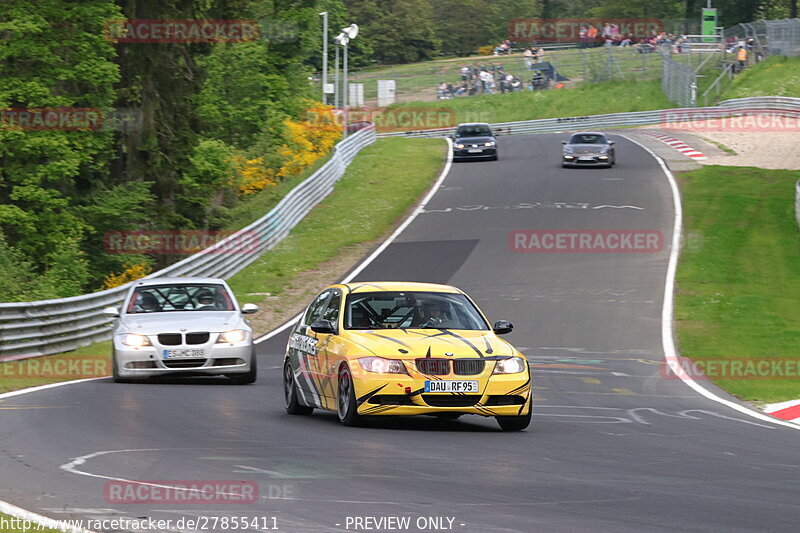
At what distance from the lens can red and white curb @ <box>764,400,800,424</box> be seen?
14.3 metres

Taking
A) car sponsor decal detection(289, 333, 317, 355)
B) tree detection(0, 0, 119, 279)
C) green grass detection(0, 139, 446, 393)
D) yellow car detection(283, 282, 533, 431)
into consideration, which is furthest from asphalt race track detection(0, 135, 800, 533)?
tree detection(0, 0, 119, 279)

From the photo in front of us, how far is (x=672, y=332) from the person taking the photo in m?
23.3

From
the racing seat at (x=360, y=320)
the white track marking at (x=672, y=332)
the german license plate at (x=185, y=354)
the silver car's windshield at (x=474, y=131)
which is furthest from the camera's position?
the silver car's windshield at (x=474, y=131)

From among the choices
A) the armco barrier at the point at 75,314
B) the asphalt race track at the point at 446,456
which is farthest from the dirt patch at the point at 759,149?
the asphalt race track at the point at 446,456

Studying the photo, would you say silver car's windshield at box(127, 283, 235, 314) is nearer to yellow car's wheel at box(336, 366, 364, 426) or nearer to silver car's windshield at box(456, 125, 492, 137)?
yellow car's wheel at box(336, 366, 364, 426)

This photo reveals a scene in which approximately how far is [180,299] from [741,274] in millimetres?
16517

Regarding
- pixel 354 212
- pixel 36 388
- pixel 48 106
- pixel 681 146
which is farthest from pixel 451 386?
pixel 681 146

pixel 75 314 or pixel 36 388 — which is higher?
pixel 75 314

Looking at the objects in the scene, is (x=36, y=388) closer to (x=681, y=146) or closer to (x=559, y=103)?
(x=681, y=146)

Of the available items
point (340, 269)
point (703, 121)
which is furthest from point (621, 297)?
point (703, 121)

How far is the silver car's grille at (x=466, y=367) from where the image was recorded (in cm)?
1138

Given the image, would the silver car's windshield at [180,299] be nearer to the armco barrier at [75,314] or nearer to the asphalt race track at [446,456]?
the asphalt race track at [446,456]

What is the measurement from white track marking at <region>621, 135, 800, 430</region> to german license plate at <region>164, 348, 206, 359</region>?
262 inches

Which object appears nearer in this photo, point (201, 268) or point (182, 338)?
point (182, 338)
